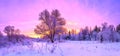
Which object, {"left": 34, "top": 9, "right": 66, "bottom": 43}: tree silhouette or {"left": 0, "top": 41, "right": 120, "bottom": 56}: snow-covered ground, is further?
{"left": 34, "top": 9, "right": 66, "bottom": 43}: tree silhouette

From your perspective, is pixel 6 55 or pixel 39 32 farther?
pixel 39 32

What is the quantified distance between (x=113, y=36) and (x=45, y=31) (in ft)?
122

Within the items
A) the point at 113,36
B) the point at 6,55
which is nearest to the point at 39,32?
the point at 6,55

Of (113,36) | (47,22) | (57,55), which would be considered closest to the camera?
(57,55)

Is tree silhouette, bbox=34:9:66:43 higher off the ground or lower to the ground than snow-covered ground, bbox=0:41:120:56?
higher

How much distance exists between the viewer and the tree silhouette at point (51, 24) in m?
34.8

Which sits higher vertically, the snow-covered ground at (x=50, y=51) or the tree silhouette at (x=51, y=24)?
the tree silhouette at (x=51, y=24)

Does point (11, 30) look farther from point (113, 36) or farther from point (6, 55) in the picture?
point (6, 55)

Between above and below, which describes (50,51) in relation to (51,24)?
below

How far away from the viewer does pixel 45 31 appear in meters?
35.4

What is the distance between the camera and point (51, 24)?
114ft

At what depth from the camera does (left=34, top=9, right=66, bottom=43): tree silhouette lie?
34844 millimetres

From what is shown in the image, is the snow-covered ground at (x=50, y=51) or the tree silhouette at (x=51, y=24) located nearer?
the snow-covered ground at (x=50, y=51)

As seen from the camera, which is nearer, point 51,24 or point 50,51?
point 50,51
